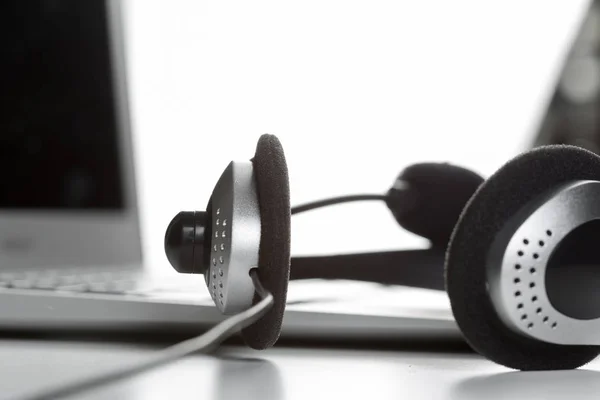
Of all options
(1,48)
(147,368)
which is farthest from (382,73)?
(147,368)

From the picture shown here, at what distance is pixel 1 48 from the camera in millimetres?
776

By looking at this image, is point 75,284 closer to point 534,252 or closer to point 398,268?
point 398,268

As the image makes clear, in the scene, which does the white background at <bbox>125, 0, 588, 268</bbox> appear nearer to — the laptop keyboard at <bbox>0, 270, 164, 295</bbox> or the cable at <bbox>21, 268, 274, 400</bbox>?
the laptop keyboard at <bbox>0, 270, 164, 295</bbox>

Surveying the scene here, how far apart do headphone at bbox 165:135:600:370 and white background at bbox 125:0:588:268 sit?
1131 millimetres

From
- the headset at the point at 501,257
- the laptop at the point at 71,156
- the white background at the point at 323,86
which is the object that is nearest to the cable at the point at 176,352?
the headset at the point at 501,257

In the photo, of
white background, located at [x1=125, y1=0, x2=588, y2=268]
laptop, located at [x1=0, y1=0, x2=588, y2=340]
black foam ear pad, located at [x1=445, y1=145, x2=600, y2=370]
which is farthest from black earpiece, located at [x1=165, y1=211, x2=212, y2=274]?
white background, located at [x1=125, y1=0, x2=588, y2=268]

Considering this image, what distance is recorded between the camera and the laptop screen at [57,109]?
31.0 inches

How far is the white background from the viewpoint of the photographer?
1477 millimetres

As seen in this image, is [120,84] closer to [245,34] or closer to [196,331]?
[245,34]

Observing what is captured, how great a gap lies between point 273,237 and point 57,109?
0.70m

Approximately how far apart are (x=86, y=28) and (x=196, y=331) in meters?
0.75

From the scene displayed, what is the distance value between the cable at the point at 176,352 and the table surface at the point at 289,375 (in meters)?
0.02

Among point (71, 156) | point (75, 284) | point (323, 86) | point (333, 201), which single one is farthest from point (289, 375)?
point (323, 86)

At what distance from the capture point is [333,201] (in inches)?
17.0
